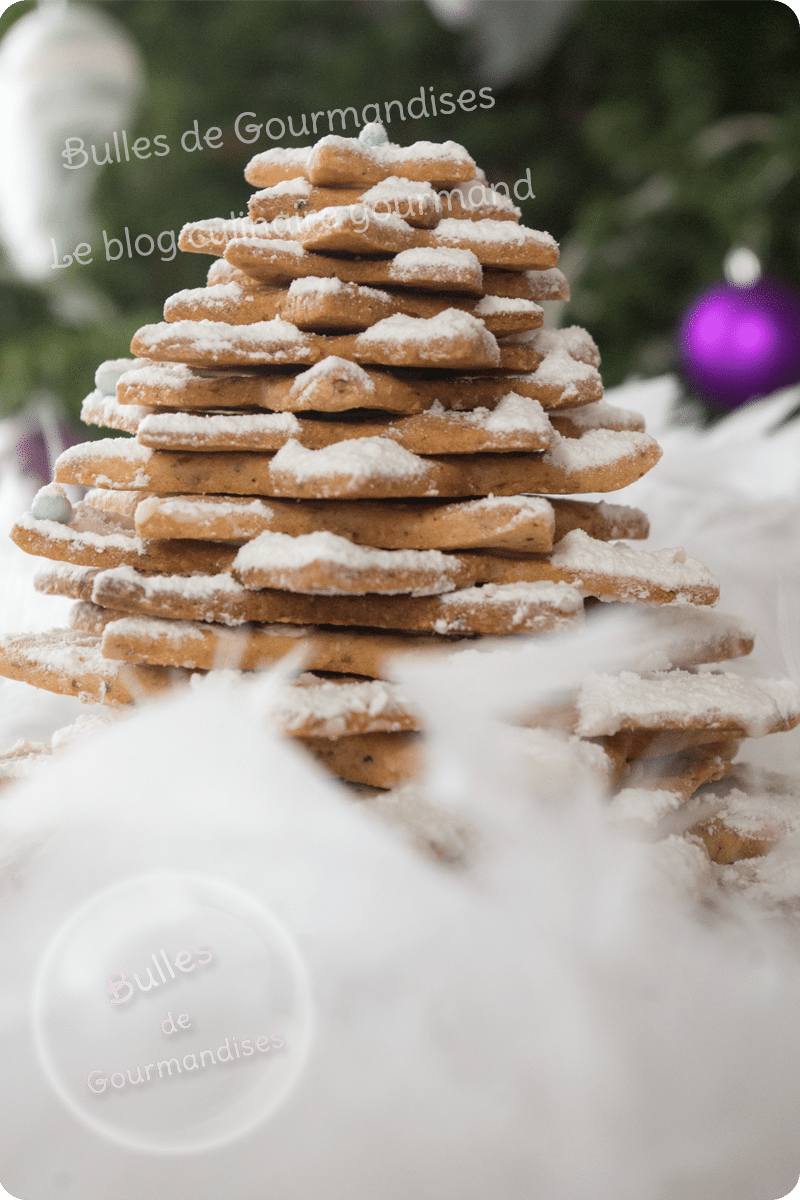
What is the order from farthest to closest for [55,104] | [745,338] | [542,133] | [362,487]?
[542,133]
[745,338]
[55,104]
[362,487]

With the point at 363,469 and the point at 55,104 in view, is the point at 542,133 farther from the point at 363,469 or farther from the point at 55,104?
the point at 363,469

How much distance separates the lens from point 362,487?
0.43 m

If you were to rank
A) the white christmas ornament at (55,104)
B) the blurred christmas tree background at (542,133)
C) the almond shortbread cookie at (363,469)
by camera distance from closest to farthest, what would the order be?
the almond shortbread cookie at (363,469), the white christmas ornament at (55,104), the blurred christmas tree background at (542,133)

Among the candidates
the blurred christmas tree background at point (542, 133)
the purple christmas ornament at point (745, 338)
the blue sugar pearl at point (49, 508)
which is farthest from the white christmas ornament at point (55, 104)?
the purple christmas ornament at point (745, 338)

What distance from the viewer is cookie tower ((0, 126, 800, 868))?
450 mm

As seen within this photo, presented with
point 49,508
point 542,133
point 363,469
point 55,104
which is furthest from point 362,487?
point 542,133

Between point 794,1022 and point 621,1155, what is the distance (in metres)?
0.10

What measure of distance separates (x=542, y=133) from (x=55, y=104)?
617mm

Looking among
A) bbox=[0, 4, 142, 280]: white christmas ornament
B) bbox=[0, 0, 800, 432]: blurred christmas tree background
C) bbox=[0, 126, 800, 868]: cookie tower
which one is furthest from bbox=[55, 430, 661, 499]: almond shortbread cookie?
bbox=[0, 0, 800, 432]: blurred christmas tree background

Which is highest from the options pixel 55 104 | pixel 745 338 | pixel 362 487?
pixel 55 104

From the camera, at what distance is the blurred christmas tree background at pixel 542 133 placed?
1055mm

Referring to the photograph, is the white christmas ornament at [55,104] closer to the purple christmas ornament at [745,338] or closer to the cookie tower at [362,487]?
the cookie tower at [362,487]

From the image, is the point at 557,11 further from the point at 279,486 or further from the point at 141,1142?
the point at 141,1142

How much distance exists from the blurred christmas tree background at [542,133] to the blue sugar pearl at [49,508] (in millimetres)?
508
